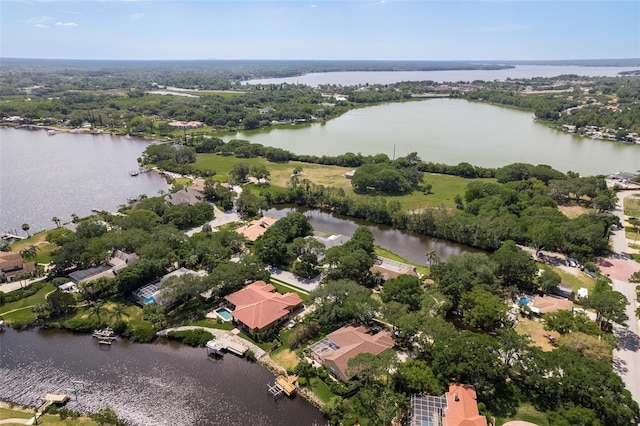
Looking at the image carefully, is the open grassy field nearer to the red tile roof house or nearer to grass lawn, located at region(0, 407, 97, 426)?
the red tile roof house

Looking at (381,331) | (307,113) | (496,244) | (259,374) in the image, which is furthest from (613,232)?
(307,113)

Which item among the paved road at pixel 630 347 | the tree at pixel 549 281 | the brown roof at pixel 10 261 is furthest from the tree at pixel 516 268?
the brown roof at pixel 10 261

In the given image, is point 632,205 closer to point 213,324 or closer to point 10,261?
point 213,324

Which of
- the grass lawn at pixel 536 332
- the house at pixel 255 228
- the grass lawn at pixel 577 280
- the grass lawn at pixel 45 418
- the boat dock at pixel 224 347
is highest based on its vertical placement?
the house at pixel 255 228

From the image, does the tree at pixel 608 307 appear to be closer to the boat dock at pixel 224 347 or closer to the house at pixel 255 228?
the boat dock at pixel 224 347

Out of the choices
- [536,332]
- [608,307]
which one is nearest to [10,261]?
[536,332]
